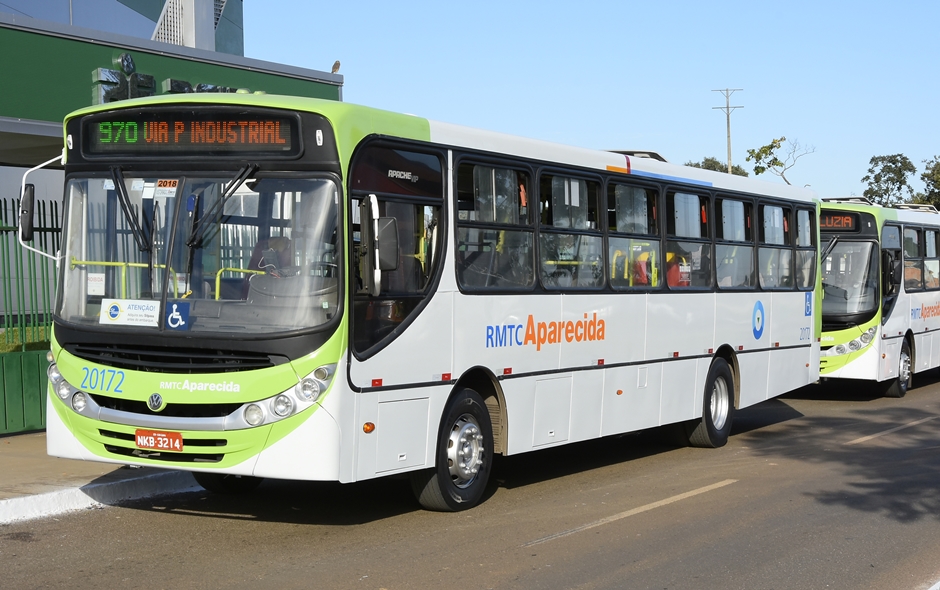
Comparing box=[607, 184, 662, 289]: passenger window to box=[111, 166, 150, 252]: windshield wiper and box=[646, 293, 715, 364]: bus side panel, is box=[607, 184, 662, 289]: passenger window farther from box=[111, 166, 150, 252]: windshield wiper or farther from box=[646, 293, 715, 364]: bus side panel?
box=[111, 166, 150, 252]: windshield wiper

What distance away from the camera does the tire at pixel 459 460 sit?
880 cm

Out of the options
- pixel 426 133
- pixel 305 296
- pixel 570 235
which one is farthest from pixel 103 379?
pixel 570 235

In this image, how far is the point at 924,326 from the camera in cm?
2098

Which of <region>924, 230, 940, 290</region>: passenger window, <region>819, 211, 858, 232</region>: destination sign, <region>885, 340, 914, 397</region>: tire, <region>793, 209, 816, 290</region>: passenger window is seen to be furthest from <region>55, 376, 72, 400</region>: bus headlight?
<region>924, 230, 940, 290</region>: passenger window

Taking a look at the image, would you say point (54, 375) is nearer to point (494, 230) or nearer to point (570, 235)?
point (494, 230)

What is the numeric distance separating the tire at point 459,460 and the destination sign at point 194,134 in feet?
8.17

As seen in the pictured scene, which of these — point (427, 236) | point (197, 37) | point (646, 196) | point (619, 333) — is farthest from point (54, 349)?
point (197, 37)

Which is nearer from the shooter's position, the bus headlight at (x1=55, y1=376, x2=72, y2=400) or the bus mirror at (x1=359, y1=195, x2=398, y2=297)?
the bus mirror at (x1=359, y1=195, x2=398, y2=297)

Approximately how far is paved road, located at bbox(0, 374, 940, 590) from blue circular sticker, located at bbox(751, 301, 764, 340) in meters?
2.28

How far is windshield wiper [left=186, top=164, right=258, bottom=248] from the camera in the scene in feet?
25.6

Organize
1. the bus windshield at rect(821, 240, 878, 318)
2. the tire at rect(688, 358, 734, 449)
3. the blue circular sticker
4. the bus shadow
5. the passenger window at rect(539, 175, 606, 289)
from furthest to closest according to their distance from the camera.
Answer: the bus windshield at rect(821, 240, 878, 318)
the blue circular sticker
the tire at rect(688, 358, 734, 449)
the passenger window at rect(539, 175, 606, 289)
the bus shadow

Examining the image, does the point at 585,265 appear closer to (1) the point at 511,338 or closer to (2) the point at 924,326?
(1) the point at 511,338

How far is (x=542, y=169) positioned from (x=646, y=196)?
2094mm

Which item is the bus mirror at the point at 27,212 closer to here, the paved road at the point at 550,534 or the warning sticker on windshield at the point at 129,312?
the warning sticker on windshield at the point at 129,312
